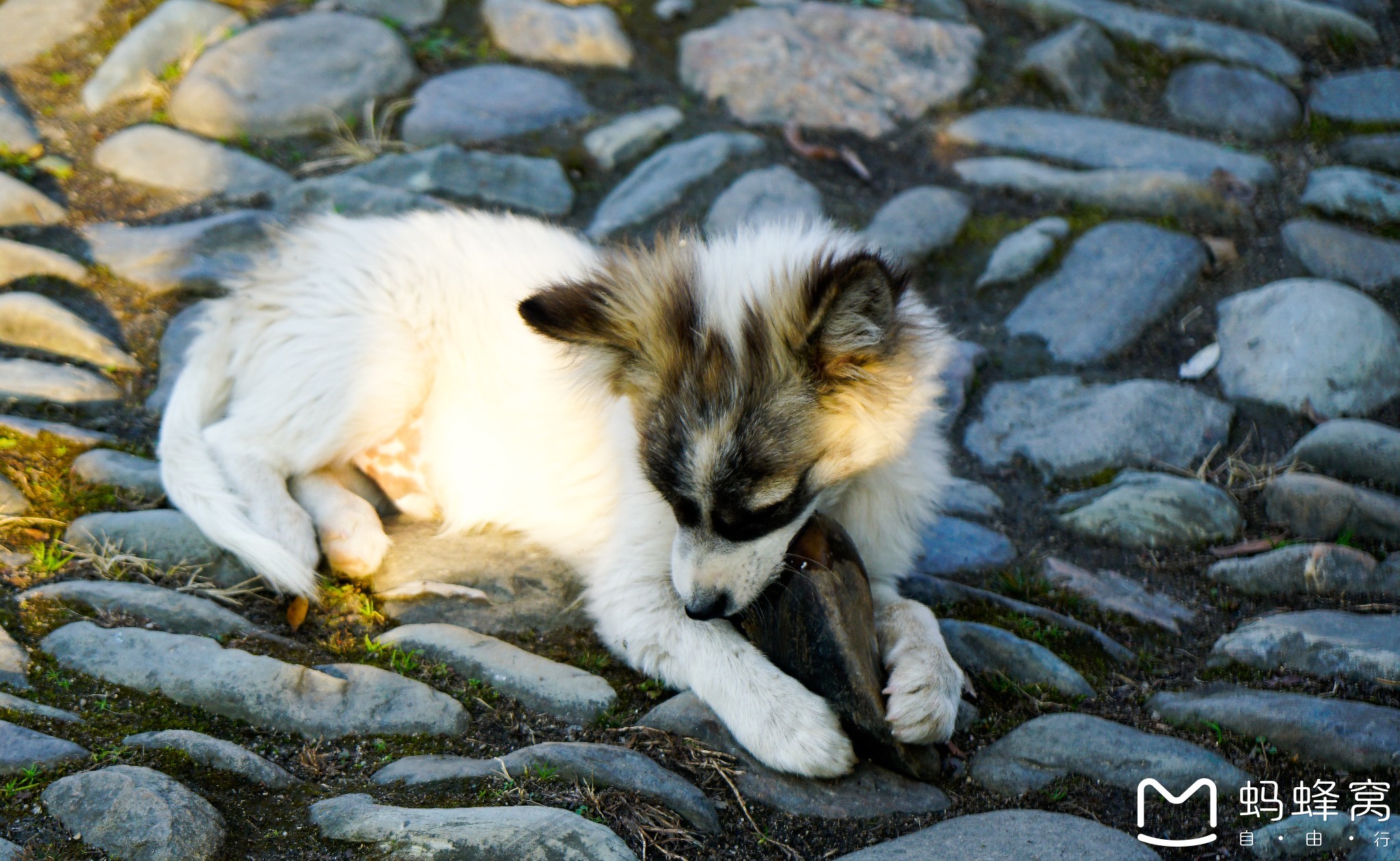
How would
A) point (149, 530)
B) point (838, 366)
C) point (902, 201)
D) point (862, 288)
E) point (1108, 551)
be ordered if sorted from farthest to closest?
point (902, 201)
point (1108, 551)
point (149, 530)
point (838, 366)
point (862, 288)

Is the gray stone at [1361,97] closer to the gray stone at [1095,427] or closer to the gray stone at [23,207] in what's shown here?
the gray stone at [1095,427]

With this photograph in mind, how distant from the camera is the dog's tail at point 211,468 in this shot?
12.2 ft

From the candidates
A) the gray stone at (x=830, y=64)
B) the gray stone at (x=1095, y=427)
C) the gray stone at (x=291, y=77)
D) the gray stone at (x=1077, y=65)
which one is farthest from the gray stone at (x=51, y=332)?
the gray stone at (x=1077, y=65)

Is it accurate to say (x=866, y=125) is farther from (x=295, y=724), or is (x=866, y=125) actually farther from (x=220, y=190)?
(x=295, y=724)

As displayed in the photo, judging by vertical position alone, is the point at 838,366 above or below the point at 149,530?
above

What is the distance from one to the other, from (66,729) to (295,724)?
56 centimetres

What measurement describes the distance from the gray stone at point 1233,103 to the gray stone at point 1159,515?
2.90m

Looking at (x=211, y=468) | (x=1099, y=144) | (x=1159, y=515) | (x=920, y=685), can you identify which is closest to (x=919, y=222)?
(x=1099, y=144)

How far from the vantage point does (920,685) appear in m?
3.01

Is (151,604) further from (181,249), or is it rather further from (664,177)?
(664,177)

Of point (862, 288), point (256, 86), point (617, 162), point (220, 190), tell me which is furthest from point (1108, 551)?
point (256, 86)

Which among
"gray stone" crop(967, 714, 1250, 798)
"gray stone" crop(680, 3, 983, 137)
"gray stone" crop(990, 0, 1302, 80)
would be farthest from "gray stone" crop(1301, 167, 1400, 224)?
"gray stone" crop(967, 714, 1250, 798)

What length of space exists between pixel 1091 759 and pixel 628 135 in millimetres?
4427

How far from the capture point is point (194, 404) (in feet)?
14.1
